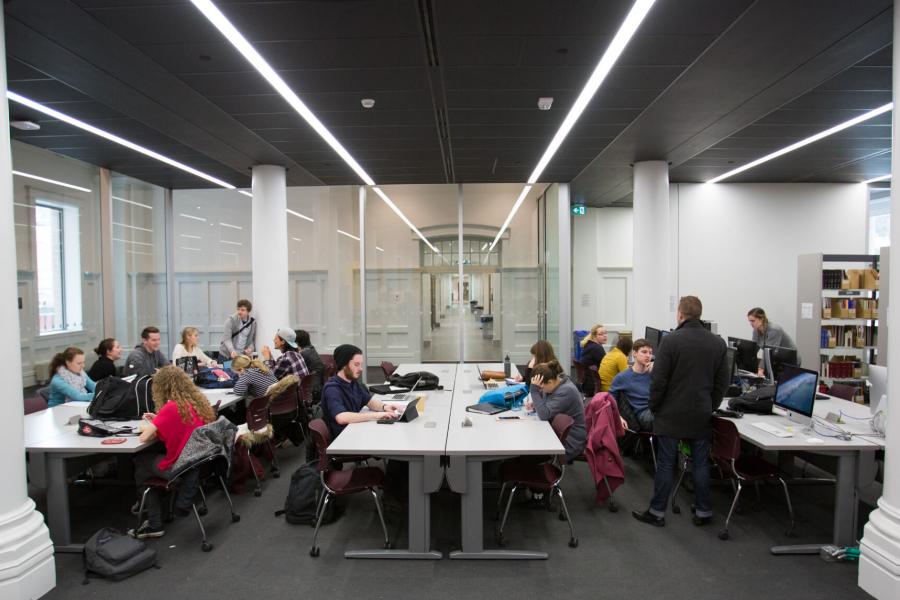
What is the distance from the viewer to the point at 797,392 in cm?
376

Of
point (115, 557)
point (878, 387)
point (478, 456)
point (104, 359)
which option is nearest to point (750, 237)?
point (878, 387)

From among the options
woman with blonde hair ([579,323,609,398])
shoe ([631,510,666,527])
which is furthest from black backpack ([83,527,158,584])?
woman with blonde hair ([579,323,609,398])

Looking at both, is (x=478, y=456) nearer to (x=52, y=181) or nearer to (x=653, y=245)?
(x=653, y=245)

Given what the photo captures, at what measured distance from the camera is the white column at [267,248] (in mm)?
7379

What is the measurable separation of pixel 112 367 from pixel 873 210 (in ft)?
46.1

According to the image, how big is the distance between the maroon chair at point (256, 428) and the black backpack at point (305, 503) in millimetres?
580

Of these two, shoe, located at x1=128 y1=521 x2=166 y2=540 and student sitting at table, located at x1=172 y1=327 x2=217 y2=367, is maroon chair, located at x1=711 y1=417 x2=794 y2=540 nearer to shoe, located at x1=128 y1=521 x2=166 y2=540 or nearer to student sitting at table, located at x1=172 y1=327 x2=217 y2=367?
shoe, located at x1=128 y1=521 x2=166 y2=540

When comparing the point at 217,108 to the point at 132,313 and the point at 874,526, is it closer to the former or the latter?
the point at 132,313

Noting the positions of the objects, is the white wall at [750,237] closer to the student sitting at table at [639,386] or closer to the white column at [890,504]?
the student sitting at table at [639,386]

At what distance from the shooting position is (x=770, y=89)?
183 inches

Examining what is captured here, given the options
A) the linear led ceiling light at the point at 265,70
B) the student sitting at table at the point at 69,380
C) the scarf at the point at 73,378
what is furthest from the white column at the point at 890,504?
the scarf at the point at 73,378

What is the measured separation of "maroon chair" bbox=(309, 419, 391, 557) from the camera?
3.31 metres

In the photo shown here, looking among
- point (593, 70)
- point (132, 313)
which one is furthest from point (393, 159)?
point (132, 313)

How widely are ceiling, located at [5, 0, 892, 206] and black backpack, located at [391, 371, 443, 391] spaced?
2.85 m
